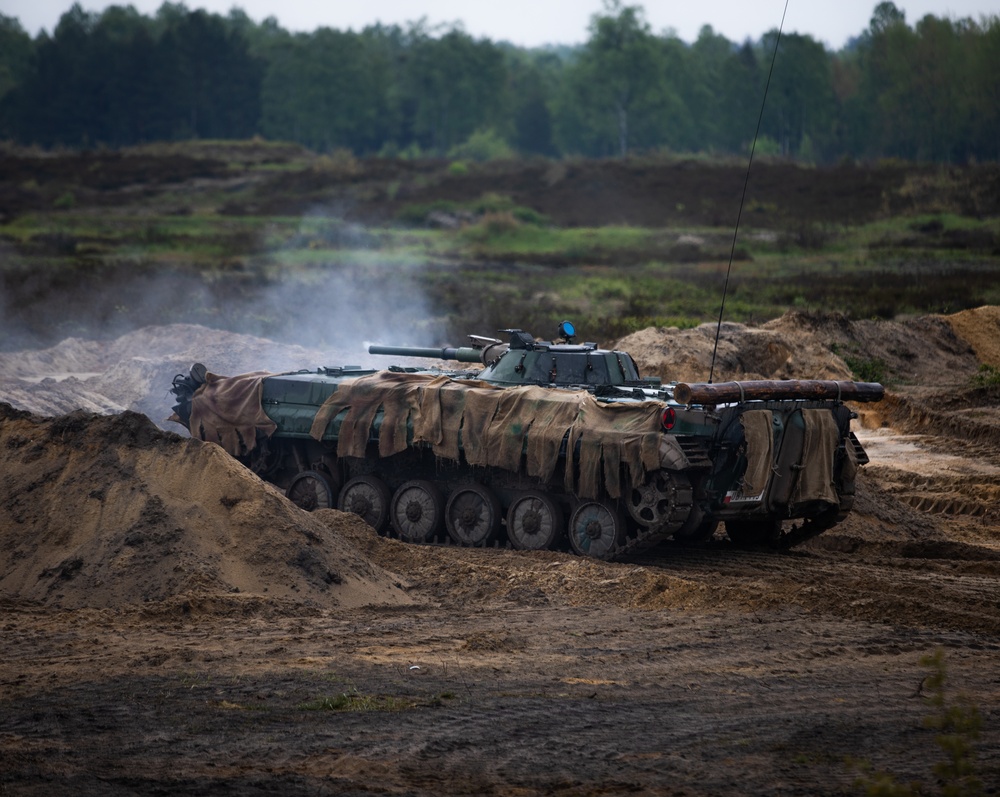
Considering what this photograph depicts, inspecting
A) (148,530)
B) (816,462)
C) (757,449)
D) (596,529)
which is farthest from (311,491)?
(816,462)

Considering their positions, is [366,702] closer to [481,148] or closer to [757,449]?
[757,449]

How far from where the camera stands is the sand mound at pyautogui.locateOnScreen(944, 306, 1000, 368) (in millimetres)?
28734

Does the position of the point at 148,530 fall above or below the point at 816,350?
below

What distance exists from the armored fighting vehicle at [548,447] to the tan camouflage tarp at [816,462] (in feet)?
0.05

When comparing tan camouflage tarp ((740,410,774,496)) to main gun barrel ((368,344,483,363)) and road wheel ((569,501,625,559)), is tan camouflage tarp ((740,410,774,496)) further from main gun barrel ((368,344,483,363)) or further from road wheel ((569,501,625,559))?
main gun barrel ((368,344,483,363))

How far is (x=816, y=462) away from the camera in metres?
13.9

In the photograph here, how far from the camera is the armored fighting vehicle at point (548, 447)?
13.2m

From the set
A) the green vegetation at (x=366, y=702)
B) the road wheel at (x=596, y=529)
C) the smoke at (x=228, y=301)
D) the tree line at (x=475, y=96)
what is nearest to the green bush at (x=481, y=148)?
the tree line at (x=475, y=96)

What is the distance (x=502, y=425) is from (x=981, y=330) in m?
18.4

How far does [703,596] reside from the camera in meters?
11.5

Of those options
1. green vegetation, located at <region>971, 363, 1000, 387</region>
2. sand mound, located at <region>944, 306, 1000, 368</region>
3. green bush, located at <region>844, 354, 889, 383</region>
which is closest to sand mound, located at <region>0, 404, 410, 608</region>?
green vegetation, located at <region>971, 363, 1000, 387</region>

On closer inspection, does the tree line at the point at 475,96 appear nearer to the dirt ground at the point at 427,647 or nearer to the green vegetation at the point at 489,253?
the green vegetation at the point at 489,253

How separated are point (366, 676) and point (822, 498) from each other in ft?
21.4

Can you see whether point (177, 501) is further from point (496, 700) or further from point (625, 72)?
point (625, 72)
